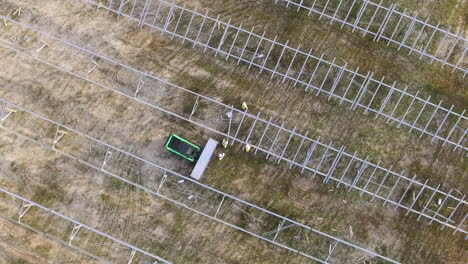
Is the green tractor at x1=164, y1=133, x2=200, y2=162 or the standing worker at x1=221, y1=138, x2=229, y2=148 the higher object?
the standing worker at x1=221, y1=138, x2=229, y2=148

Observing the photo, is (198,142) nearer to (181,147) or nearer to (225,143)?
(181,147)

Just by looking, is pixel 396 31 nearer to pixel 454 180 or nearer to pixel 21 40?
pixel 454 180

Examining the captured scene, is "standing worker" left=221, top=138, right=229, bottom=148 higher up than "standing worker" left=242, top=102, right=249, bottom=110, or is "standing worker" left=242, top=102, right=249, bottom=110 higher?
"standing worker" left=242, top=102, right=249, bottom=110

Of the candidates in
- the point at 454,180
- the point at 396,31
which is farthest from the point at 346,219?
the point at 396,31

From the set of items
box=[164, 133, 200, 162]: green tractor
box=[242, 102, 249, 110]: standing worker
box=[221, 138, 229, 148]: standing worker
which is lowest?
box=[164, 133, 200, 162]: green tractor

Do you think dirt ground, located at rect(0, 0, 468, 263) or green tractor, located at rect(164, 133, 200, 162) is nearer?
green tractor, located at rect(164, 133, 200, 162)

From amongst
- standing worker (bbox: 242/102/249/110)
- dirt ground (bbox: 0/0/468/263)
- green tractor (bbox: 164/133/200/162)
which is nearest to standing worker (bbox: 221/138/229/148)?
dirt ground (bbox: 0/0/468/263)

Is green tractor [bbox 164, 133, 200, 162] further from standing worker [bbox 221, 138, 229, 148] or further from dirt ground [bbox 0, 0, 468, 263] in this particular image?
standing worker [bbox 221, 138, 229, 148]

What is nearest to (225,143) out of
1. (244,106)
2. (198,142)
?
(198,142)
